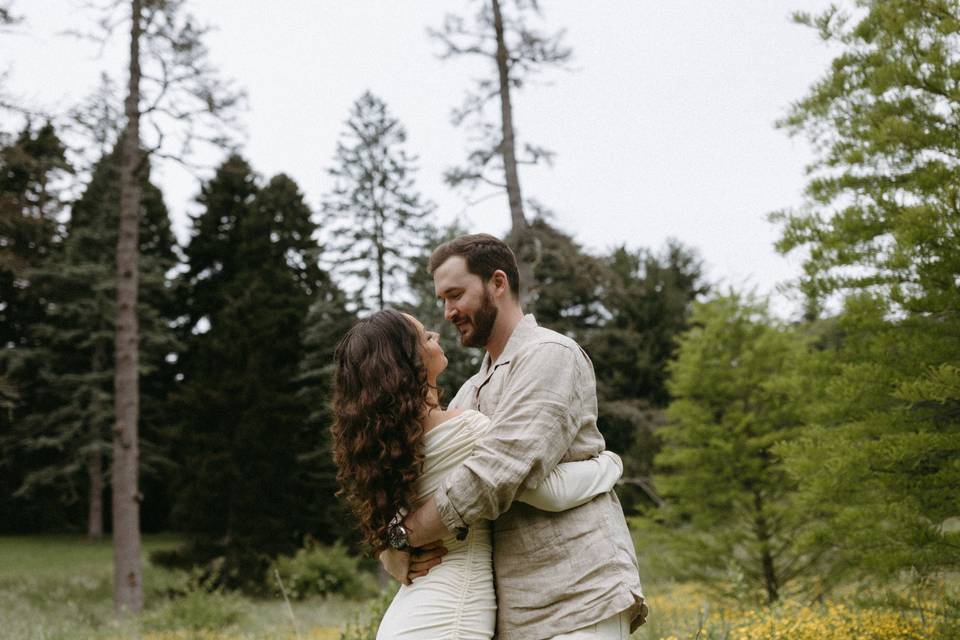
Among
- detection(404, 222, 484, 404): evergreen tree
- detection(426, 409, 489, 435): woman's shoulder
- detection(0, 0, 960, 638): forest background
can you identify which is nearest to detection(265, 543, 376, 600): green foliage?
detection(0, 0, 960, 638): forest background

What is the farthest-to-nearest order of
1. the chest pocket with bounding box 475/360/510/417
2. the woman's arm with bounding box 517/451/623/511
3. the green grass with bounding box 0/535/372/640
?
the green grass with bounding box 0/535/372/640 → the chest pocket with bounding box 475/360/510/417 → the woman's arm with bounding box 517/451/623/511

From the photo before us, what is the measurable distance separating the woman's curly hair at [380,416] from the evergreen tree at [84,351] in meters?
22.6

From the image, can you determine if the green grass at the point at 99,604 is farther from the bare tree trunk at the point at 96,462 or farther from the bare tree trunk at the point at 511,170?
the bare tree trunk at the point at 511,170

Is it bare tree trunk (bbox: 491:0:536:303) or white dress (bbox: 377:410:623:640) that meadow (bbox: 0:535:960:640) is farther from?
bare tree trunk (bbox: 491:0:536:303)

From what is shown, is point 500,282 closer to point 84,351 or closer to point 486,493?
point 486,493

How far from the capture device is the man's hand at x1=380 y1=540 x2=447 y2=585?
247 cm

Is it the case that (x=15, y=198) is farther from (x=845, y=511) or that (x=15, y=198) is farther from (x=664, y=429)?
(x=845, y=511)

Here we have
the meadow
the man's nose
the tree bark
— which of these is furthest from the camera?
the tree bark

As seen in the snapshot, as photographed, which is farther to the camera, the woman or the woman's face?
the woman's face

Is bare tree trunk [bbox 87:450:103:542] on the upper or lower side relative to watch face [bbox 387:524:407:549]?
lower

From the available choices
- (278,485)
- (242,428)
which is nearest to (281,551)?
(278,485)

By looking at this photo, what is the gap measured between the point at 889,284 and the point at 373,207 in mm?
13880

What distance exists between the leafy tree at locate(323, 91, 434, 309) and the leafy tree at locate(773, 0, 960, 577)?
12.2 meters

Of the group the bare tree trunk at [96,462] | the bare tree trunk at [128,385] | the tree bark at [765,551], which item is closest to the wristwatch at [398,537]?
the tree bark at [765,551]
